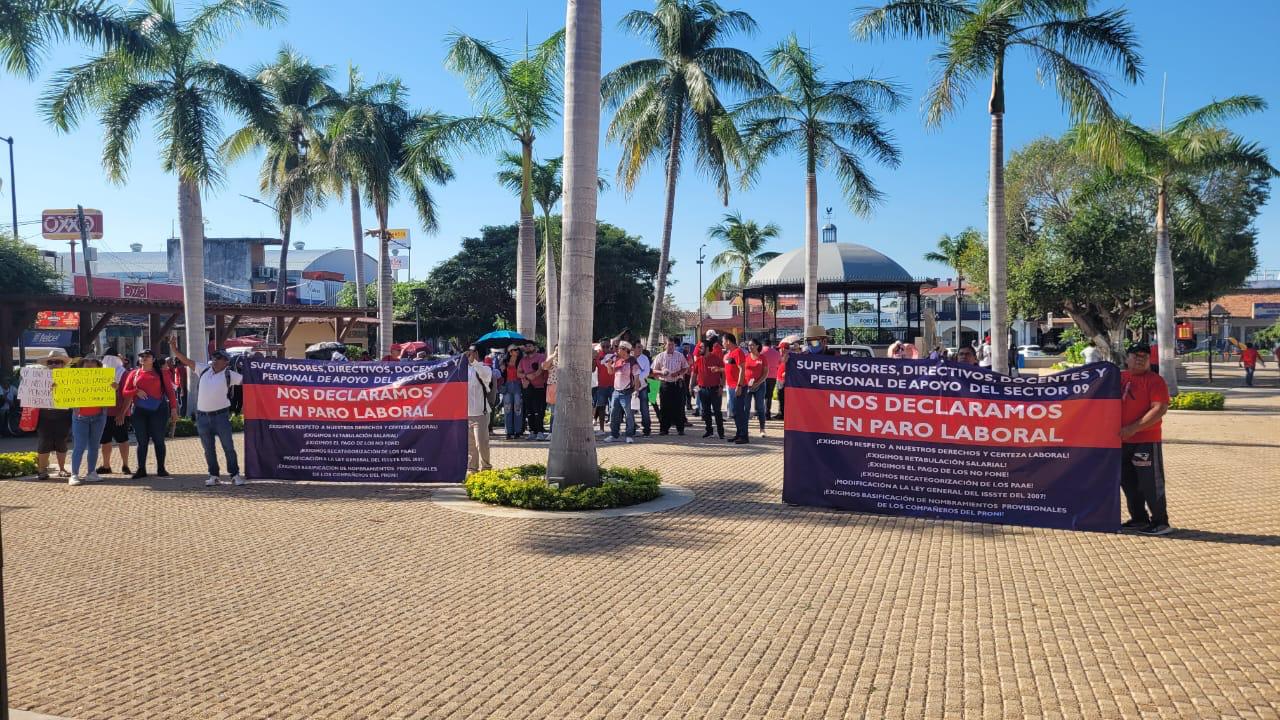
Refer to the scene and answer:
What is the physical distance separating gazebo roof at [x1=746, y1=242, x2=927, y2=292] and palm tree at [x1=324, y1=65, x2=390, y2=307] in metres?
14.8

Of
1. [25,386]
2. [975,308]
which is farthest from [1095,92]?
[975,308]

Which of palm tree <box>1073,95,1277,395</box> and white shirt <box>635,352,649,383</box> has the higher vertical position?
palm tree <box>1073,95,1277,395</box>

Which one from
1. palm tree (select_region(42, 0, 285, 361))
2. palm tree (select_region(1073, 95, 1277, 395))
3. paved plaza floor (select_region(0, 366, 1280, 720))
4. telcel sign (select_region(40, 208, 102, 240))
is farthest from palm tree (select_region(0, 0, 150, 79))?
telcel sign (select_region(40, 208, 102, 240))

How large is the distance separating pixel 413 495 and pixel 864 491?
15.8 ft

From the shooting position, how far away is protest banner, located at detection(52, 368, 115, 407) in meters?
11.3

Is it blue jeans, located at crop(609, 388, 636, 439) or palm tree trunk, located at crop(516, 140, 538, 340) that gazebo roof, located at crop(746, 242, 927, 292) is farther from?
blue jeans, located at crop(609, 388, 636, 439)

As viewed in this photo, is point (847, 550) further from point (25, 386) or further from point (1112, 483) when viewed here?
point (25, 386)

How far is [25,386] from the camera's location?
457 inches

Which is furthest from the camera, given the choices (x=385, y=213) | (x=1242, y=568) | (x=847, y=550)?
(x=385, y=213)

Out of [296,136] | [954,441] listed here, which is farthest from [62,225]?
[954,441]

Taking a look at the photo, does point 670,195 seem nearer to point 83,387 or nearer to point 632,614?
point 83,387

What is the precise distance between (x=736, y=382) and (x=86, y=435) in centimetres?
918

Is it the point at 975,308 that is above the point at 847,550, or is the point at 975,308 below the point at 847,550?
above

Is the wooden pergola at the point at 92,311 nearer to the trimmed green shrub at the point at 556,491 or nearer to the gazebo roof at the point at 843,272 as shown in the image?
the trimmed green shrub at the point at 556,491
